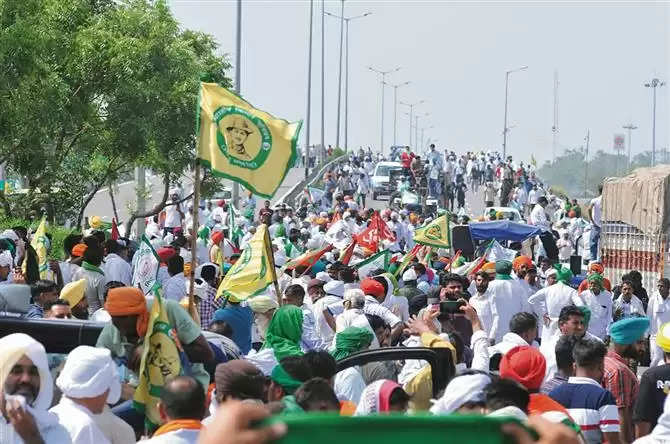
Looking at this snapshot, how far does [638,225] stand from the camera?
21609mm

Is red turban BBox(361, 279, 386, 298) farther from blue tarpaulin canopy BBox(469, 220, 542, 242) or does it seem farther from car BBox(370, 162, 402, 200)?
car BBox(370, 162, 402, 200)

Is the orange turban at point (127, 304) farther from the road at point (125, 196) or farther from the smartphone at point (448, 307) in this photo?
the road at point (125, 196)

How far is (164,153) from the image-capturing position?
27.1 metres

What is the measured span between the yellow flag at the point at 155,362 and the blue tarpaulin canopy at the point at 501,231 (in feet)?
65.1

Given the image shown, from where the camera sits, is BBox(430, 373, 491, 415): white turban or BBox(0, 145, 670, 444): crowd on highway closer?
BBox(0, 145, 670, 444): crowd on highway

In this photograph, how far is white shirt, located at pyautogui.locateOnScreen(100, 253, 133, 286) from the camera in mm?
14219

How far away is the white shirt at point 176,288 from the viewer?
1317 cm

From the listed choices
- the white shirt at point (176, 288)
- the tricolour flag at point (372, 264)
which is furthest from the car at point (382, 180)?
the white shirt at point (176, 288)

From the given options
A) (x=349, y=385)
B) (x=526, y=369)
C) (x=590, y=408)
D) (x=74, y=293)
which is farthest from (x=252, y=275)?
(x=526, y=369)

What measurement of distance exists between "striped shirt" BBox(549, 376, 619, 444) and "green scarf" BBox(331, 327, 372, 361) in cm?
208

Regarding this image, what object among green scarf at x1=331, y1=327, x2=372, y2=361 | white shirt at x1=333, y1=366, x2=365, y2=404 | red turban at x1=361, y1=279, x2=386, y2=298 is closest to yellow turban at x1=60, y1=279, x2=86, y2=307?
green scarf at x1=331, y1=327, x2=372, y2=361

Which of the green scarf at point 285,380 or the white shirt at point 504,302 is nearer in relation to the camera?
the green scarf at point 285,380

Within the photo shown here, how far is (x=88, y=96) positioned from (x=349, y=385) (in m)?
17.9

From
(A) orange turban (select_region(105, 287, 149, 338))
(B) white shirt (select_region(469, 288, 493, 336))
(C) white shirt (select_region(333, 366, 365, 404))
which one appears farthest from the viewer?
(B) white shirt (select_region(469, 288, 493, 336))
